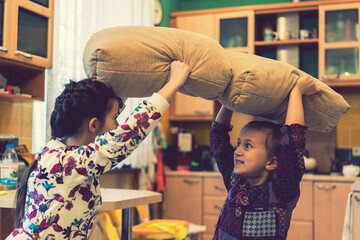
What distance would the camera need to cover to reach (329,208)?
13.1ft

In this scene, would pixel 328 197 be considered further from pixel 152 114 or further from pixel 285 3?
pixel 152 114

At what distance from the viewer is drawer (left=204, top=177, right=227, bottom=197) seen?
4.32 m

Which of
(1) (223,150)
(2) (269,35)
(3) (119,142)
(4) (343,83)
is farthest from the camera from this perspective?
(2) (269,35)

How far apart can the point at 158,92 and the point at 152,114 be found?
0.22ft

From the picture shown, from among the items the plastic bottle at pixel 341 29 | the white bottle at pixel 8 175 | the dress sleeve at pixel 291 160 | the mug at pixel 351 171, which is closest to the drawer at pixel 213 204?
the mug at pixel 351 171

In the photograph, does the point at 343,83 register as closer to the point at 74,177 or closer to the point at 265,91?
the point at 265,91

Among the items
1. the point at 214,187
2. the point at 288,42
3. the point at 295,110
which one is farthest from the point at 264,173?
the point at 288,42

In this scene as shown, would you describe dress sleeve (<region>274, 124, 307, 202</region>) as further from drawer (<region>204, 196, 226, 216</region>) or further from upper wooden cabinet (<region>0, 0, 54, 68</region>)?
drawer (<region>204, 196, 226, 216</region>)

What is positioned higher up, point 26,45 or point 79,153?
point 26,45

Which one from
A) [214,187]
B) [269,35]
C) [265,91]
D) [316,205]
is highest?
[269,35]

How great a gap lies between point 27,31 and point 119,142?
1756mm

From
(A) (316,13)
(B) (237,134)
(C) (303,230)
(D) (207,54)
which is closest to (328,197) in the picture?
(C) (303,230)

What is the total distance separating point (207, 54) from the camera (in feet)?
4.23

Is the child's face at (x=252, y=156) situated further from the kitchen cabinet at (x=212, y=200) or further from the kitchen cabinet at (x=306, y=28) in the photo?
the kitchen cabinet at (x=306, y=28)
